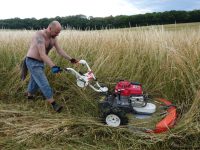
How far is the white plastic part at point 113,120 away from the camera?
490cm

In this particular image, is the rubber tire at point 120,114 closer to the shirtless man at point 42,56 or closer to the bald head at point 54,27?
A: the shirtless man at point 42,56

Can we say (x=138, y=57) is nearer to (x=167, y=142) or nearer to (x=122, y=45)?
(x=122, y=45)

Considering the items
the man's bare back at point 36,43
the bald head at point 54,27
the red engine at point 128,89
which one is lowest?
the red engine at point 128,89

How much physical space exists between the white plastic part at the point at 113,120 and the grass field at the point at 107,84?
0.07 meters

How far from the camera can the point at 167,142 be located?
4590 mm

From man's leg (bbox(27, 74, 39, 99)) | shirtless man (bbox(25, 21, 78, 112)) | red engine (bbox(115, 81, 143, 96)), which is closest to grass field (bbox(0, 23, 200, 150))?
man's leg (bbox(27, 74, 39, 99))

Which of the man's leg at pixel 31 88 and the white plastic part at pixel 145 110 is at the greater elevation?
the man's leg at pixel 31 88

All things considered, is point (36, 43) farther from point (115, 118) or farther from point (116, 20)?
point (116, 20)

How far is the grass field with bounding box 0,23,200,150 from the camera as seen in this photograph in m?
4.69

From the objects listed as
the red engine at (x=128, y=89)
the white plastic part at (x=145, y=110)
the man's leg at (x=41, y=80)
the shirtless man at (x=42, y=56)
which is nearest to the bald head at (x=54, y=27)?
the shirtless man at (x=42, y=56)


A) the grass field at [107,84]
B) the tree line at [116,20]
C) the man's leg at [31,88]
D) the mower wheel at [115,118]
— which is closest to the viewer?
the grass field at [107,84]

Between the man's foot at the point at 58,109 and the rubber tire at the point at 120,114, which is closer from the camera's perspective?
the rubber tire at the point at 120,114

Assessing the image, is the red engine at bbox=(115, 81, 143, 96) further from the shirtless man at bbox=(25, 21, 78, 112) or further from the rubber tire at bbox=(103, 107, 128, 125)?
the shirtless man at bbox=(25, 21, 78, 112)

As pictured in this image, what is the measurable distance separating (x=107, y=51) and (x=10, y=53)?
7.32 feet
